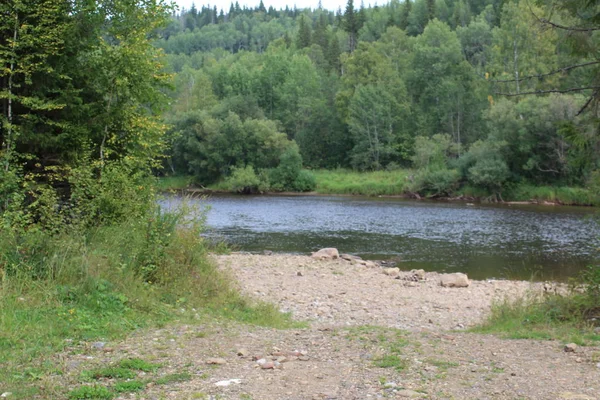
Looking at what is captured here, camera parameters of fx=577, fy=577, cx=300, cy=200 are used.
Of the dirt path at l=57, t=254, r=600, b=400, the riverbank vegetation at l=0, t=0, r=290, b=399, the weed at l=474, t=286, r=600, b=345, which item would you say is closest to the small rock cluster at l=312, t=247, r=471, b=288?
the weed at l=474, t=286, r=600, b=345

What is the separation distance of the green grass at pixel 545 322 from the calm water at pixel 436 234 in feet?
24.2

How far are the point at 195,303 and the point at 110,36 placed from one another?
344 inches

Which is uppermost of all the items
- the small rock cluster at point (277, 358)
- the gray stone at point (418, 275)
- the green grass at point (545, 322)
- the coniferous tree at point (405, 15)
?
the coniferous tree at point (405, 15)

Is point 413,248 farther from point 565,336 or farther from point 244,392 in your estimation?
point 244,392

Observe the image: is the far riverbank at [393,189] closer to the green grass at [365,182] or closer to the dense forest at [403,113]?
the green grass at [365,182]

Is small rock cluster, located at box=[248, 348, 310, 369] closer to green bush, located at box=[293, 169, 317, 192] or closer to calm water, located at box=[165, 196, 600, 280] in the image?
calm water, located at box=[165, 196, 600, 280]

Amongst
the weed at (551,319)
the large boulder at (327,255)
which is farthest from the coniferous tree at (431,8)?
the weed at (551,319)

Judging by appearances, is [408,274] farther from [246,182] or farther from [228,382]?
[246,182]

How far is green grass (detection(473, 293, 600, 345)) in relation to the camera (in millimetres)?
8359

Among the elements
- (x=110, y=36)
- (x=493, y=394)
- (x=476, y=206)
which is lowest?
(x=476, y=206)

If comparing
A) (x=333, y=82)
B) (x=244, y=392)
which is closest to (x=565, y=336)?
(x=244, y=392)

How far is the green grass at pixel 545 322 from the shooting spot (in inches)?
329

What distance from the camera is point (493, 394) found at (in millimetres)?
5727

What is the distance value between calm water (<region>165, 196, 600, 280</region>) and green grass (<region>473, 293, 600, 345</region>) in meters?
7.37
